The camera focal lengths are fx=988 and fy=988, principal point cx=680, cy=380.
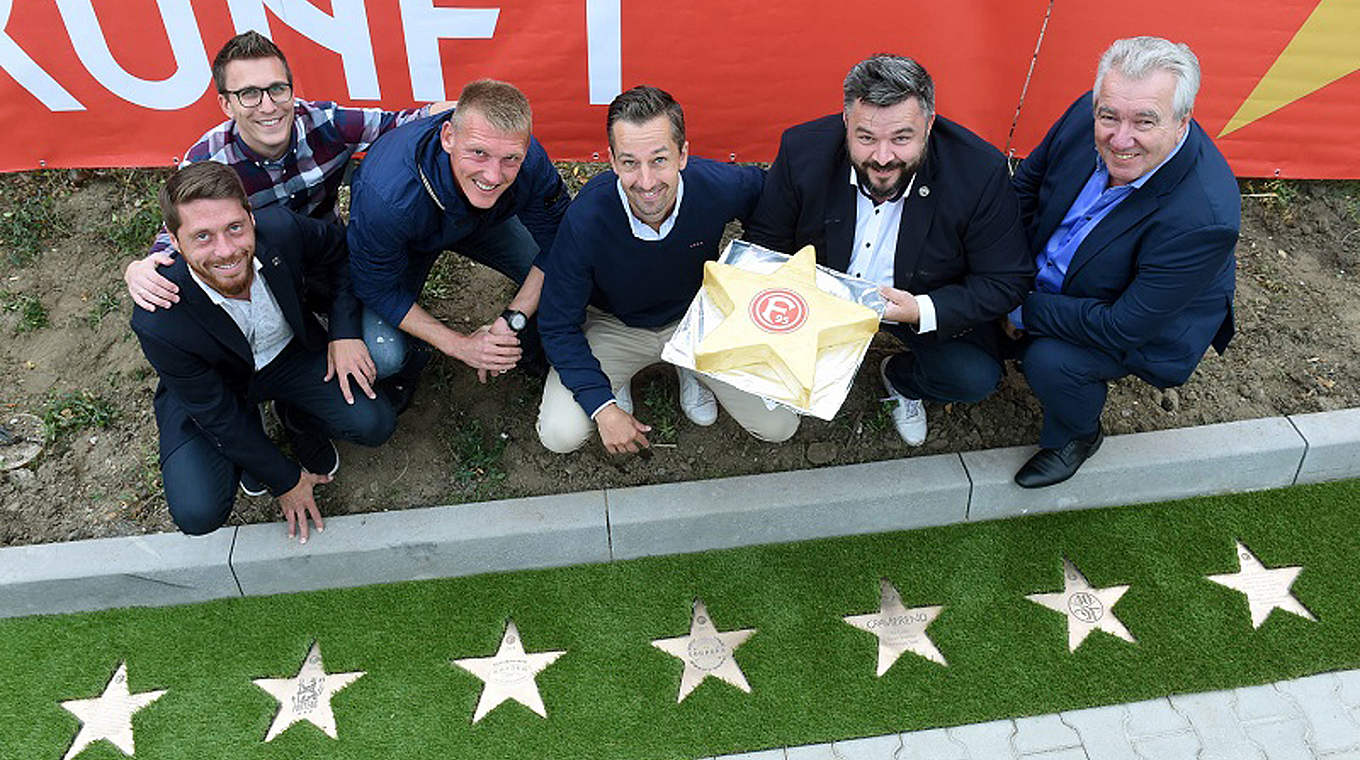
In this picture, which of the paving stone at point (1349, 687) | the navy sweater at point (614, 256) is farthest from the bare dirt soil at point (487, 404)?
the paving stone at point (1349, 687)

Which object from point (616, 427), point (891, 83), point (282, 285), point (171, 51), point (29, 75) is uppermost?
point (891, 83)

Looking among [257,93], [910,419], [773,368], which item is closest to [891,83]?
[773,368]

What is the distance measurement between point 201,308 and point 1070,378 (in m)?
2.91

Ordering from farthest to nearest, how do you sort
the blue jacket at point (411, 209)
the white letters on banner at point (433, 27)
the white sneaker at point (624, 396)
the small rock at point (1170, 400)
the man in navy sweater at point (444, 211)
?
the white letters on banner at point (433, 27)
the small rock at point (1170, 400)
the white sneaker at point (624, 396)
the blue jacket at point (411, 209)
the man in navy sweater at point (444, 211)

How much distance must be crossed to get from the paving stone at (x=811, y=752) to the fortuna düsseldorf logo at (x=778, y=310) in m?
1.34

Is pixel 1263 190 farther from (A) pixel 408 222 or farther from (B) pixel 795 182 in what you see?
(A) pixel 408 222

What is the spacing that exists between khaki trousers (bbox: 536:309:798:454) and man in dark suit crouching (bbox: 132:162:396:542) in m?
0.63

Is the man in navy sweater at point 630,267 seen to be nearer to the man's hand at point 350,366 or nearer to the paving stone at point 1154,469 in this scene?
the man's hand at point 350,366

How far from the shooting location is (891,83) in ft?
9.63

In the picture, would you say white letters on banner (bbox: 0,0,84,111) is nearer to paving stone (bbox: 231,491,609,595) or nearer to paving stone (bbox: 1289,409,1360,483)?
paving stone (bbox: 231,491,609,595)

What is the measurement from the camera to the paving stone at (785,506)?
362cm

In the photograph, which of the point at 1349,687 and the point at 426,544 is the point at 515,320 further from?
the point at 1349,687

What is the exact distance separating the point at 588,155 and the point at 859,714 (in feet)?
8.96

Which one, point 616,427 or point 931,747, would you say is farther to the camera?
point 616,427
